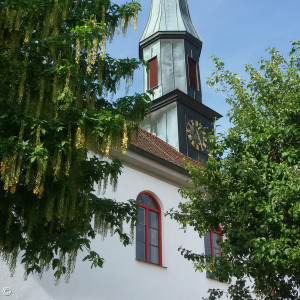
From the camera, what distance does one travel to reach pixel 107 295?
483 inches

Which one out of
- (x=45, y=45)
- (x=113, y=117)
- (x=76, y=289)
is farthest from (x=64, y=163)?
(x=76, y=289)

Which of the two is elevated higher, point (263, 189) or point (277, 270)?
point (263, 189)

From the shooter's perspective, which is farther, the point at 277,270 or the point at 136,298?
the point at 136,298

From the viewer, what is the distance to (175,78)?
23.2m

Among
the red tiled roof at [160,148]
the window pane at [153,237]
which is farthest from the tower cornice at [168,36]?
the window pane at [153,237]

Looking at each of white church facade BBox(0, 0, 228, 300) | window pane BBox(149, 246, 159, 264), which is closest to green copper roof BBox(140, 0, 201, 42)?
white church facade BBox(0, 0, 228, 300)

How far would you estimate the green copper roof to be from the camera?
2470cm

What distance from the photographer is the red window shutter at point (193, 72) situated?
23814 millimetres

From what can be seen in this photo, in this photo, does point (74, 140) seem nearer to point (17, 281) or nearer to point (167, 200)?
point (17, 281)

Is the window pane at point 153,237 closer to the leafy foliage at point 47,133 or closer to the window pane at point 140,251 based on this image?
the window pane at point 140,251

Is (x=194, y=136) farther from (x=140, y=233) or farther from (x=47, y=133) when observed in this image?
(x=47, y=133)

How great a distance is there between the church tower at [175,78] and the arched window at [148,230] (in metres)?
6.03

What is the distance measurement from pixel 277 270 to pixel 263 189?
4.79 feet

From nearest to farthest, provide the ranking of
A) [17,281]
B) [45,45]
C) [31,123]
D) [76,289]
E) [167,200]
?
[31,123] < [45,45] < [17,281] < [76,289] < [167,200]
